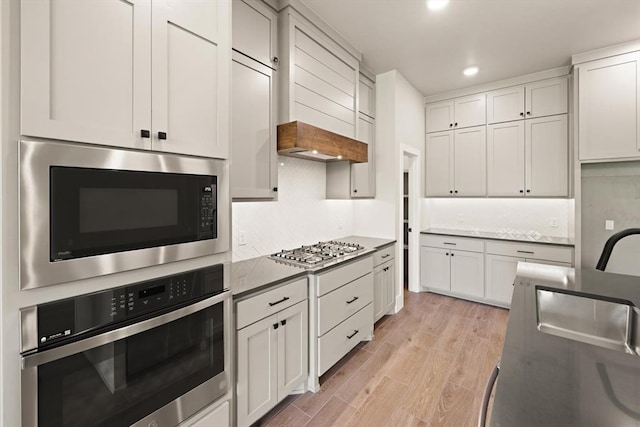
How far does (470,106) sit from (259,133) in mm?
3559

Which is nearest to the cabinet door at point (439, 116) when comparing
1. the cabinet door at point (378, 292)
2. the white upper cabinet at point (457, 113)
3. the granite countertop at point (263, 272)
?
the white upper cabinet at point (457, 113)

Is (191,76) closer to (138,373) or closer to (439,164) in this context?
(138,373)

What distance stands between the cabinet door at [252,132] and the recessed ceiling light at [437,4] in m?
1.45

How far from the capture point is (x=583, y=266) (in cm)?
328

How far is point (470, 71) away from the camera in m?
3.61

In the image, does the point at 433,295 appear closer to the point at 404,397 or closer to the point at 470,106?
the point at 404,397

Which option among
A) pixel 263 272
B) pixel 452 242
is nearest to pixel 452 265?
pixel 452 242

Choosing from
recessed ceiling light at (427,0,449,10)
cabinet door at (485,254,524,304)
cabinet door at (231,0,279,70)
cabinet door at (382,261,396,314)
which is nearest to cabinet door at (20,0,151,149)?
cabinet door at (231,0,279,70)

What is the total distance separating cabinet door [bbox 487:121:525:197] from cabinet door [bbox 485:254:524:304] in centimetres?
93

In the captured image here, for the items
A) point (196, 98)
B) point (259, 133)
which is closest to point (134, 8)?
point (196, 98)

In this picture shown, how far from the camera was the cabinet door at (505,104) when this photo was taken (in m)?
3.80

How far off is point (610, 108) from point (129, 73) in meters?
4.44

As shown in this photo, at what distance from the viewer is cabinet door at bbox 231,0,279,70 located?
188cm

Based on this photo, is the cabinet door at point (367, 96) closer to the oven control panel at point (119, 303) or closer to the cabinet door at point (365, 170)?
the cabinet door at point (365, 170)
